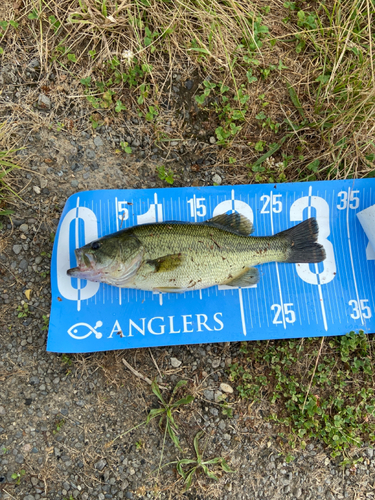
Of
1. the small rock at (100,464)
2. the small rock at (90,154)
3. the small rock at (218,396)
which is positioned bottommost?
the small rock at (100,464)

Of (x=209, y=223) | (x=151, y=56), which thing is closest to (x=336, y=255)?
(x=209, y=223)

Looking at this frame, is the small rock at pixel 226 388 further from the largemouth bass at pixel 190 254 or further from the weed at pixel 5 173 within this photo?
the weed at pixel 5 173

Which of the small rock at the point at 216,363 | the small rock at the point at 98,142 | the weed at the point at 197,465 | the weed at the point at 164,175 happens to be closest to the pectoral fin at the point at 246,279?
the small rock at the point at 216,363

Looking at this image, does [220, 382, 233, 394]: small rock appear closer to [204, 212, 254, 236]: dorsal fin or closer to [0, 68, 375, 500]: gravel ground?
[0, 68, 375, 500]: gravel ground

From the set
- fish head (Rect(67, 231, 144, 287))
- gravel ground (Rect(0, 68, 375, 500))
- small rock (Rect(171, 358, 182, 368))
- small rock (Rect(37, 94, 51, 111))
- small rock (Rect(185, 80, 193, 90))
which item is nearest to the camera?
fish head (Rect(67, 231, 144, 287))

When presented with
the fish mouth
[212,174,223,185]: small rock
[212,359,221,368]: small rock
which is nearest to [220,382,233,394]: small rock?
[212,359,221,368]: small rock

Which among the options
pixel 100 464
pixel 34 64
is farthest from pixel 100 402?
pixel 34 64

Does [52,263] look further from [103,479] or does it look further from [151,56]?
[151,56]
